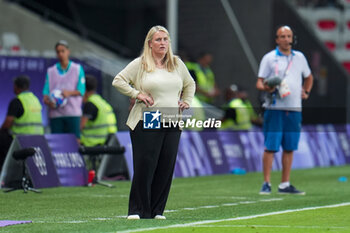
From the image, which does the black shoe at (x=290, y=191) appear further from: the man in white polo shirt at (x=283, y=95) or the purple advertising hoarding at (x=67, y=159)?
the purple advertising hoarding at (x=67, y=159)

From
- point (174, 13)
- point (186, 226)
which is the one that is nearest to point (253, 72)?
point (174, 13)

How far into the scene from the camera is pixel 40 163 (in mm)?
16969

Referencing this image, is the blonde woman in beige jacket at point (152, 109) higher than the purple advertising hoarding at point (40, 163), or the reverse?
the blonde woman in beige jacket at point (152, 109)

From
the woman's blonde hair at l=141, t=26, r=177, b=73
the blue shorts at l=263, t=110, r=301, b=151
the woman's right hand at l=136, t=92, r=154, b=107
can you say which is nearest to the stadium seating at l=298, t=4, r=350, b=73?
the blue shorts at l=263, t=110, r=301, b=151

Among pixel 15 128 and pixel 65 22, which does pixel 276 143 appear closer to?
pixel 15 128

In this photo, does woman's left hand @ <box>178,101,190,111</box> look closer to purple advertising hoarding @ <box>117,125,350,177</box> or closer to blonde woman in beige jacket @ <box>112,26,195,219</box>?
blonde woman in beige jacket @ <box>112,26,195,219</box>

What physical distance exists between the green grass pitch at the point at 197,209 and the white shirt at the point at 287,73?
129cm

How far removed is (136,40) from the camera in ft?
102

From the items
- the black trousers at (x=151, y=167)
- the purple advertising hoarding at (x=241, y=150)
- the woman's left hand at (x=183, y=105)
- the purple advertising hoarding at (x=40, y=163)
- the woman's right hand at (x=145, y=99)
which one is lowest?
the purple advertising hoarding at (x=241, y=150)

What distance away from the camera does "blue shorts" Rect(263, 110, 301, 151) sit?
1562cm

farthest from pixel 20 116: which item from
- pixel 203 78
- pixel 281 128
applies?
pixel 203 78

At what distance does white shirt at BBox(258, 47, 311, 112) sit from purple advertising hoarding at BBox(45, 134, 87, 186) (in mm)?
3590

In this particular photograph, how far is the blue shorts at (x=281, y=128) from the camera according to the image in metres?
15.6

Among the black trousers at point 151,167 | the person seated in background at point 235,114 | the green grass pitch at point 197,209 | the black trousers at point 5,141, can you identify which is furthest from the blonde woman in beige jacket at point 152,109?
the person seated in background at point 235,114
